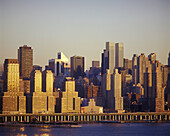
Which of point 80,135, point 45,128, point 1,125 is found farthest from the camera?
point 1,125

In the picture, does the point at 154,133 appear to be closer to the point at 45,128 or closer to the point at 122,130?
the point at 122,130

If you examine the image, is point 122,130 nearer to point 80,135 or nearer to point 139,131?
point 139,131

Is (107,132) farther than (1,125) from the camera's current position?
No

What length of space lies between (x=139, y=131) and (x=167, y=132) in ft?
24.3

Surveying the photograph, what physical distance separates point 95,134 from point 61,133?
28.6 ft

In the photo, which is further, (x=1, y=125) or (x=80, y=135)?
(x=1, y=125)

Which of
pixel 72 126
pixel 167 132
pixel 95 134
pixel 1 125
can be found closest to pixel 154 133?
pixel 167 132

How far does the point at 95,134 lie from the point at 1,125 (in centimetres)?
4633

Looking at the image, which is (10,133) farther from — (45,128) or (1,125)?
(1,125)

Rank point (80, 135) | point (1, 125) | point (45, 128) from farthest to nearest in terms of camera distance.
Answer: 1. point (1, 125)
2. point (45, 128)
3. point (80, 135)

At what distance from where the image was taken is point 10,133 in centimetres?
15450

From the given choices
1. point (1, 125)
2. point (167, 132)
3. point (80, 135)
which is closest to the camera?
point (80, 135)

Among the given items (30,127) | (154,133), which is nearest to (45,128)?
(30,127)

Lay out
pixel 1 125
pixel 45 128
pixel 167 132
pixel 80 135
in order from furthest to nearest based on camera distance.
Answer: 1. pixel 1 125
2. pixel 45 128
3. pixel 167 132
4. pixel 80 135
